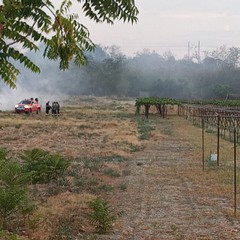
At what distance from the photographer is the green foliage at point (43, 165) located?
12.8 m

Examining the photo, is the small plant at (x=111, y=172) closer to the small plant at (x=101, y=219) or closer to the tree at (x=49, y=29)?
the small plant at (x=101, y=219)

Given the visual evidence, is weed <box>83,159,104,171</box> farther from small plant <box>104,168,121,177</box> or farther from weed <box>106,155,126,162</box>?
weed <box>106,155,126,162</box>

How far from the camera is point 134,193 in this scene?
12141 mm

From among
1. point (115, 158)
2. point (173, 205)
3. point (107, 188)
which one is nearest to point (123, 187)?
point (107, 188)

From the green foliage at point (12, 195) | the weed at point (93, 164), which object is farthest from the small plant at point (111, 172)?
the green foliage at point (12, 195)

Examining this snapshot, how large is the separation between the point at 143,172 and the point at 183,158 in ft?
12.5

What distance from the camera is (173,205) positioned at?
10.8 m

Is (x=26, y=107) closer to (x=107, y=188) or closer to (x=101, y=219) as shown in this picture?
(x=107, y=188)

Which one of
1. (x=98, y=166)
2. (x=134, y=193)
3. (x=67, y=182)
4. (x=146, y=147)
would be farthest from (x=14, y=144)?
(x=134, y=193)

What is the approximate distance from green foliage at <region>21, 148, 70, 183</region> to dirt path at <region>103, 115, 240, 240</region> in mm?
2235

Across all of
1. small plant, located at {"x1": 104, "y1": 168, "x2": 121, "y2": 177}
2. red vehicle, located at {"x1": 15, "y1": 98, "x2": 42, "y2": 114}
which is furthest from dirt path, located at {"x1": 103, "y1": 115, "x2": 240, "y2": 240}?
red vehicle, located at {"x1": 15, "y1": 98, "x2": 42, "y2": 114}

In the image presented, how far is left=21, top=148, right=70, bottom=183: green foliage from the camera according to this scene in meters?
12.8

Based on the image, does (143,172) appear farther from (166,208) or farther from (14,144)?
(14,144)

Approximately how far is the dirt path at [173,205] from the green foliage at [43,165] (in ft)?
7.33
